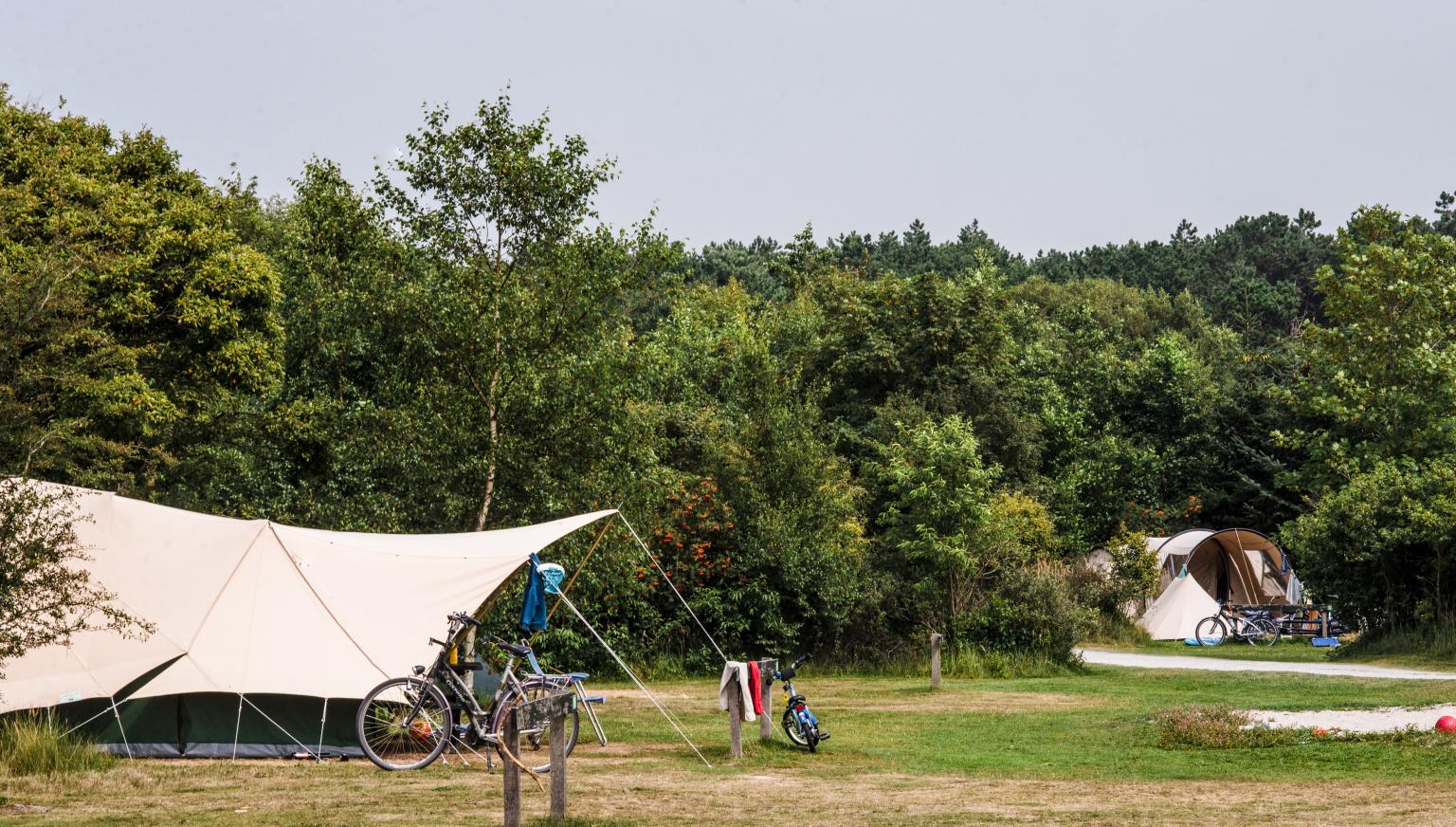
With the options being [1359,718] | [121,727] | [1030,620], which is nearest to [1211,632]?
[1030,620]

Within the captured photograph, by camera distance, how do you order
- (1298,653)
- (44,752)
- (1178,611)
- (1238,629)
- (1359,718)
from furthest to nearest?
(1178,611), (1238,629), (1298,653), (1359,718), (44,752)

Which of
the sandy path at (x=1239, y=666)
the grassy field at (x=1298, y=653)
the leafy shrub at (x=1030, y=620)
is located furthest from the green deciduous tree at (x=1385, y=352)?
the leafy shrub at (x=1030, y=620)

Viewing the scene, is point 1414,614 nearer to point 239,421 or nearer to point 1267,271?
point 239,421

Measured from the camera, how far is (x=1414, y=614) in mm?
24859

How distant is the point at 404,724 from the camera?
467 inches

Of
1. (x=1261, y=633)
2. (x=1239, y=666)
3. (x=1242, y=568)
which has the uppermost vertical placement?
(x=1242, y=568)

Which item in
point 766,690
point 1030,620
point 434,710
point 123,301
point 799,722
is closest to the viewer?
point 434,710

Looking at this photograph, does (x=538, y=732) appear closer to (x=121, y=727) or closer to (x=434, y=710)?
(x=434, y=710)

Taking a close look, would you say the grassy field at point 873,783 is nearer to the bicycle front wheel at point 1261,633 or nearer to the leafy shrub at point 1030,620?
the leafy shrub at point 1030,620

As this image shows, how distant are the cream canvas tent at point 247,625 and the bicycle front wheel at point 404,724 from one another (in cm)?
73

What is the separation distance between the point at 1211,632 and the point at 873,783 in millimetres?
23105

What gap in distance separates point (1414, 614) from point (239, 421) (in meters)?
20.5

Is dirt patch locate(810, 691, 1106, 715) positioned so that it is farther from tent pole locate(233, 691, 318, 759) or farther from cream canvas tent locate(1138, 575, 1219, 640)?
cream canvas tent locate(1138, 575, 1219, 640)

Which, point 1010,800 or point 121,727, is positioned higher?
point 121,727
